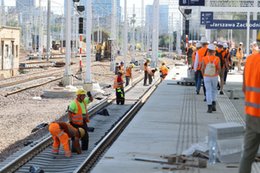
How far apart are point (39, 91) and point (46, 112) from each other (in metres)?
10.0

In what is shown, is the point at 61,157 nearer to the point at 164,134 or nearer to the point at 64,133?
the point at 64,133

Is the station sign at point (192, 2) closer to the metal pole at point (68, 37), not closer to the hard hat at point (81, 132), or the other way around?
the metal pole at point (68, 37)

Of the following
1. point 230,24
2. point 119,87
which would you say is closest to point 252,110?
point 119,87

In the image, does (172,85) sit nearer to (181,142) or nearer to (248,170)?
(181,142)

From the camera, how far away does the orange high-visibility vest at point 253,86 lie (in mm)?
7141

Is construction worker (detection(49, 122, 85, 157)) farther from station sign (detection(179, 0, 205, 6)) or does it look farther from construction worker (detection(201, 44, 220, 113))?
station sign (detection(179, 0, 205, 6))

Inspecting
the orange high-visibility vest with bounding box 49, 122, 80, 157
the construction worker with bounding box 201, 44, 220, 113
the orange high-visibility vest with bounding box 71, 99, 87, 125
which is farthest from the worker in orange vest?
the construction worker with bounding box 201, 44, 220, 113

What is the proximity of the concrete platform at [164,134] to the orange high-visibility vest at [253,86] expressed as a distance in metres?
2.32

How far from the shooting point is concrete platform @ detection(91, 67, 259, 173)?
9.88m

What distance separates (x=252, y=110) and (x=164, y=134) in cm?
631

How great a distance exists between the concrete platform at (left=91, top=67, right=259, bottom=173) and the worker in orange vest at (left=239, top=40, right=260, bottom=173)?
2119 millimetres

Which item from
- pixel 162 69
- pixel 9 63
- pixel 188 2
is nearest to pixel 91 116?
pixel 188 2

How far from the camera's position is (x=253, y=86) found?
719 centimetres

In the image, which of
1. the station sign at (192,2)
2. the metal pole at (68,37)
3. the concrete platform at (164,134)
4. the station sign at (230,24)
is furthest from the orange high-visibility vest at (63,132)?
the metal pole at (68,37)
